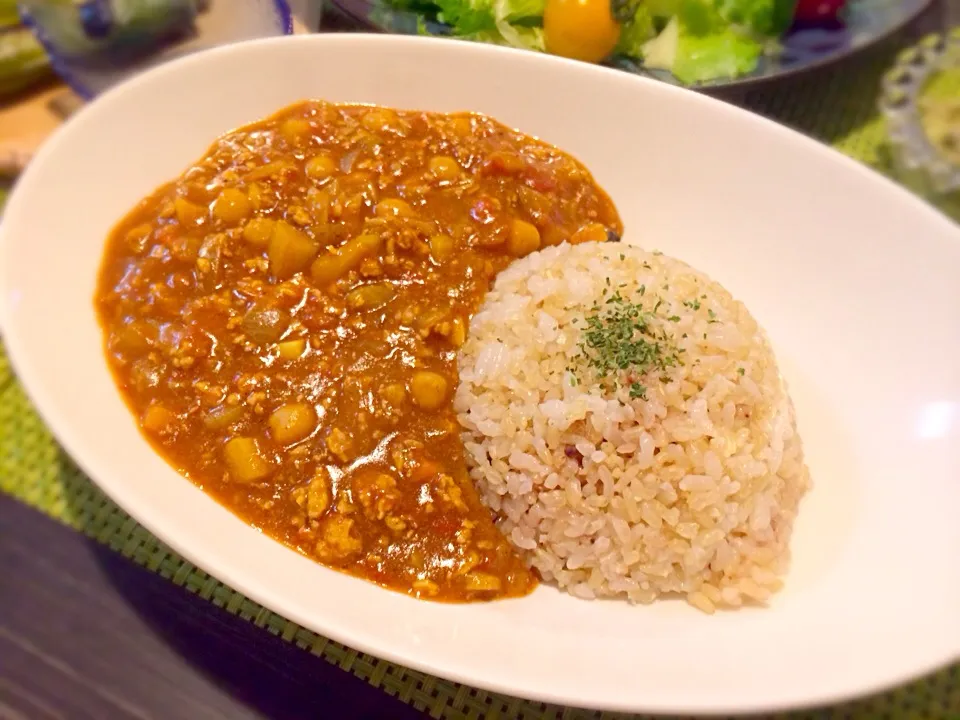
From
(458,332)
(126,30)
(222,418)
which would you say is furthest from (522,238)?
(126,30)

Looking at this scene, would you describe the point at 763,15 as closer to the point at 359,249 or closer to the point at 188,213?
the point at 359,249

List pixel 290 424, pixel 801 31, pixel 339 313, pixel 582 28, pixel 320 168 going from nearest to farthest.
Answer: pixel 290 424 < pixel 339 313 < pixel 320 168 < pixel 582 28 < pixel 801 31

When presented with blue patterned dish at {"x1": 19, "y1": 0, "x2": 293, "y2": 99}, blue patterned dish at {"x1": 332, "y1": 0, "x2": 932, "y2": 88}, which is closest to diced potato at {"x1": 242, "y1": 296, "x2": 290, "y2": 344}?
blue patterned dish at {"x1": 19, "y1": 0, "x2": 293, "y2": 99}

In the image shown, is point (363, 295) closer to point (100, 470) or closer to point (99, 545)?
point (100, 470)

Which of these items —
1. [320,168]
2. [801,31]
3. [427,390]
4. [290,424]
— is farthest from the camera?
[801,31]

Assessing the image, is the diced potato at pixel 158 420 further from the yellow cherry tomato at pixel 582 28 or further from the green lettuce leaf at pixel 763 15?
the green lettuce leaf at pixel 763 15

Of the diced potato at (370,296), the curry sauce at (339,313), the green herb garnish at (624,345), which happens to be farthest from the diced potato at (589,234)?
the diced potato at (370,296)
